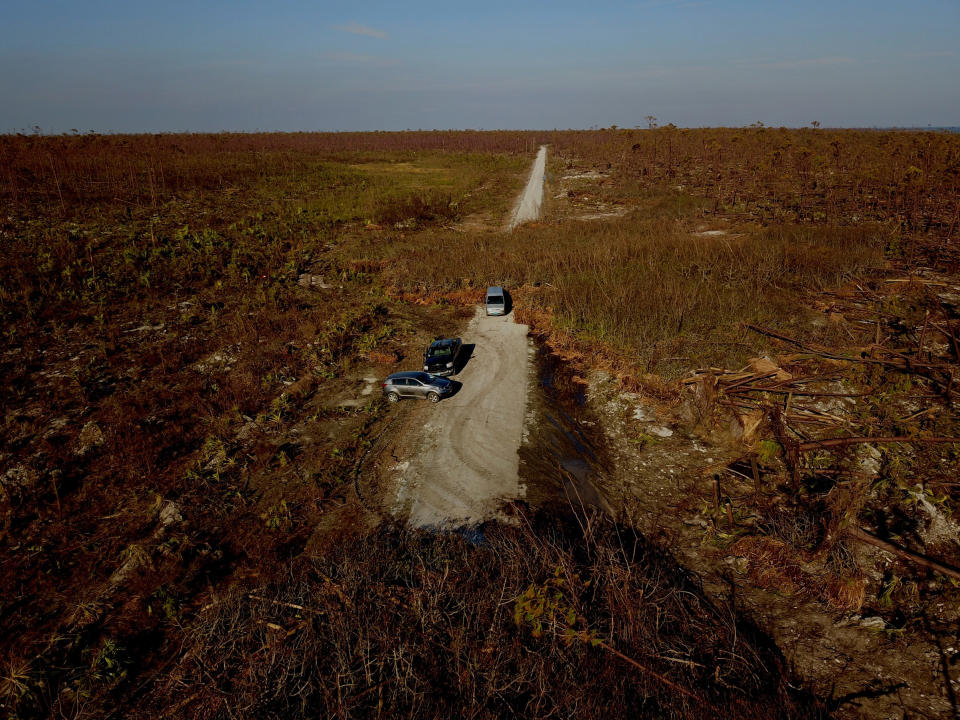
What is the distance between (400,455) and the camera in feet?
51.6

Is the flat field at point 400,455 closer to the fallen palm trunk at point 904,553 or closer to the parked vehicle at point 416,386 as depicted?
the fallen palm trunk at point 904,553

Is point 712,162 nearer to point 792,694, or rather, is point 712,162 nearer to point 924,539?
point 924,539

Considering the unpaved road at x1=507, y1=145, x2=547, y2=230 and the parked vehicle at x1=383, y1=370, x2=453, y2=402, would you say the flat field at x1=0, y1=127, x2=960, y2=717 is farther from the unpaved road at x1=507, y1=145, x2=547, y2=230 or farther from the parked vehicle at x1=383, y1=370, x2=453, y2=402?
the unpaved road at x1=507, y1=145, x2=547, y2=230

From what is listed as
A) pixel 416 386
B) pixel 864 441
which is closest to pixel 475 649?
pixel 416 386

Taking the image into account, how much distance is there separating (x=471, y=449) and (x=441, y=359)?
5699 mm

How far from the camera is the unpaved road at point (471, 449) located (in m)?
13.3

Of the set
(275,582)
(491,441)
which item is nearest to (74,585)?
(275,582)

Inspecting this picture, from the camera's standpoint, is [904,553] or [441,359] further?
[441,359]

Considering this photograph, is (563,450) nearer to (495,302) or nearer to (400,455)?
(400,455)

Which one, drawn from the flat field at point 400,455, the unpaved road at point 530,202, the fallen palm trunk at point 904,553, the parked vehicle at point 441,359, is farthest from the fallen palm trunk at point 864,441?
the unpaved road at point 530,202

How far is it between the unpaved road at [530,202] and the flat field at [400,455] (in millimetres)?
8438

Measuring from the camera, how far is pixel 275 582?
1061 cm

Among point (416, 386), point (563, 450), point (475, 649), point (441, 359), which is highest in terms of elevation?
point (441, 359)

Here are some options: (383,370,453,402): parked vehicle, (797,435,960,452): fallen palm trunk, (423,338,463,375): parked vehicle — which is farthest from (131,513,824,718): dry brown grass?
(423,338,463,375): parked vehicle
